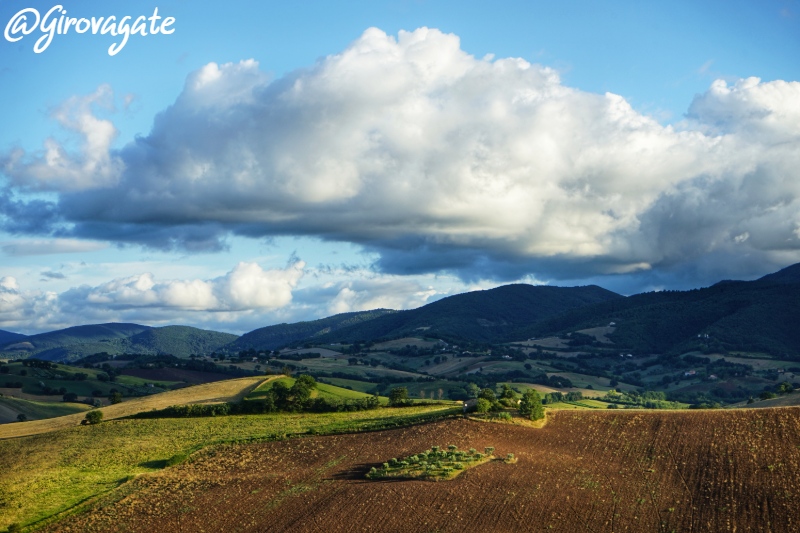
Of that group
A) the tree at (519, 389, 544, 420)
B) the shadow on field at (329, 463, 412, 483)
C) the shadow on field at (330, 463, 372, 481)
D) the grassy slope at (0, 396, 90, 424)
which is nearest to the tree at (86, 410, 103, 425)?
the grassy slope at (0, 396, 90, 424)

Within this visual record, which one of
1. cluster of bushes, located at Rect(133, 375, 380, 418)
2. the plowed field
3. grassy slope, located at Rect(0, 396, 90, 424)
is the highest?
cluster of bushes, located at Rect(133, 375, 380, 418)

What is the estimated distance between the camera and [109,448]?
10881cm

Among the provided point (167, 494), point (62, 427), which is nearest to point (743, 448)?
point (167, 494)

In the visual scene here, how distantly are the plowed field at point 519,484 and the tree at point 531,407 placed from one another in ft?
9.68

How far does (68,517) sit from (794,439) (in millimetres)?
75669

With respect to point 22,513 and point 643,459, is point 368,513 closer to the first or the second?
point 643,459

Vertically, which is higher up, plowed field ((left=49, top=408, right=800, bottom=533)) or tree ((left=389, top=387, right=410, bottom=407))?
tree ((left=389, top=387, right=410, bottom=407))

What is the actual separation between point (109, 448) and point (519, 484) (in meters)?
61.6

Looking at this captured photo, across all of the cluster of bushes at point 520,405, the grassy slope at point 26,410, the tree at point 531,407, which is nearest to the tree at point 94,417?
the grassy slope at point 26,410

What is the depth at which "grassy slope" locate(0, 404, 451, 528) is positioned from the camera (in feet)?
285

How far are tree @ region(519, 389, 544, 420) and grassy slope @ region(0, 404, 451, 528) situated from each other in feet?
51.5

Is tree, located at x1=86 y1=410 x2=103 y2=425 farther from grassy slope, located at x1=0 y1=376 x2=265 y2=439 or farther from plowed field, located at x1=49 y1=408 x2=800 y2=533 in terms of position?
plowed field, located at x1=49 y1=408 x2=800 y2=533

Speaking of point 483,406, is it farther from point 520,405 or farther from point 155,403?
point 155,403

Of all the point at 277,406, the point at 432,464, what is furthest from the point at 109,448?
the point at 432,464
